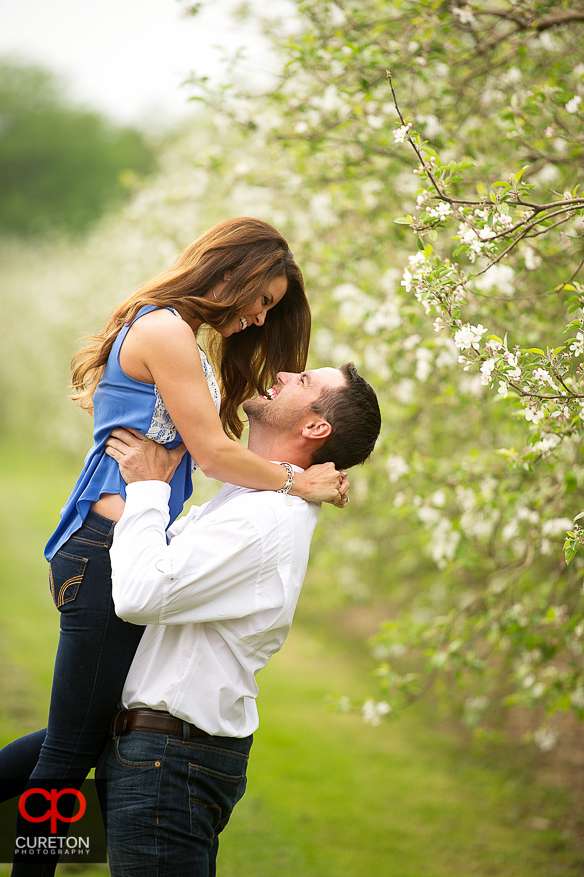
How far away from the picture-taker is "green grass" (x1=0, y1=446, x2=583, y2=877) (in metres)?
4.59

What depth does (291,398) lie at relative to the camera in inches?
96.2

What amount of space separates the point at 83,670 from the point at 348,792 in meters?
4.14

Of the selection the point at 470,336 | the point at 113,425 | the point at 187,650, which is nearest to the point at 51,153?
the point at 113,425

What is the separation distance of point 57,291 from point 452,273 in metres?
17.3

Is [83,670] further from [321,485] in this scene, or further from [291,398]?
[291,398]

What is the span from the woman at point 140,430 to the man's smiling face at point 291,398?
0.17 m

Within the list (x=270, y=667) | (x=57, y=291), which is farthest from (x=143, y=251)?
(x=57, y=291)

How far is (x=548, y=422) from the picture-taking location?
8.25ft

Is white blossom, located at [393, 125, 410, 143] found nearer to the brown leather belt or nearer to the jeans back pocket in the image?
the jeans back pocket

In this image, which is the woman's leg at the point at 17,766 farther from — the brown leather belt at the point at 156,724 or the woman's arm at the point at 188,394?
the woman's arm at the point at 188,394

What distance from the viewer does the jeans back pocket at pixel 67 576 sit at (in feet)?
6.89

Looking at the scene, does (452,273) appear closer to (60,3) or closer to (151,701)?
(151,701)

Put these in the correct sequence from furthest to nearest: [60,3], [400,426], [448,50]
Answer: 1. [60,3]
2. [400,426]
3. [448,50]
